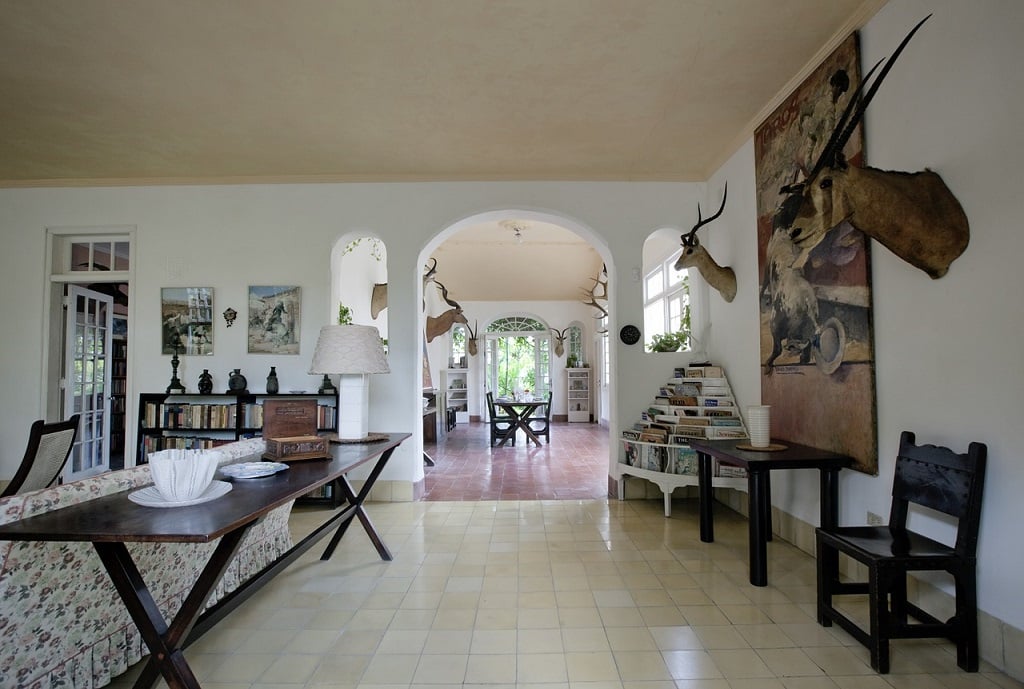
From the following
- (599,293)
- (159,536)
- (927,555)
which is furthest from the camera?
(599,293)

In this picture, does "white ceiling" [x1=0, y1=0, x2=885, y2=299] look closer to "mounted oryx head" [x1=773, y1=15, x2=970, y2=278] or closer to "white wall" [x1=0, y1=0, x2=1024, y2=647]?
"white wall" [x1=0, y1=0, x2=1024, y2=647]

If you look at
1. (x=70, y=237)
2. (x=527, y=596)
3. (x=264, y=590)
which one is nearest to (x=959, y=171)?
(x=527, y=596)

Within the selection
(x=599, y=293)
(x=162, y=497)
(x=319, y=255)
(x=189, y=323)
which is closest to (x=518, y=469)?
(x=319, y=255)

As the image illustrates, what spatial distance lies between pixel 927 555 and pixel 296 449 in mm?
2875

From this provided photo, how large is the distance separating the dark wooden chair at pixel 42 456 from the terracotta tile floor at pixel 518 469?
2752 mm

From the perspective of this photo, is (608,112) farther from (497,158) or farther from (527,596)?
(527,596)

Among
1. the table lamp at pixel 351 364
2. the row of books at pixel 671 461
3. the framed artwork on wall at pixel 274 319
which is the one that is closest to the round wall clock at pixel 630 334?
the row of books at pixel 671 461

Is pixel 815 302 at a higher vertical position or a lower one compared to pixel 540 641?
higher

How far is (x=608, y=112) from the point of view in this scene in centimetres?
373

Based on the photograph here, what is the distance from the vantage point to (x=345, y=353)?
10.6 ft

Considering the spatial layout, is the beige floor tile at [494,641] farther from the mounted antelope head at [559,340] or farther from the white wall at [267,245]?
the mounted antelope head at [559,340]

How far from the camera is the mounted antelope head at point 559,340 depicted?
12.3m

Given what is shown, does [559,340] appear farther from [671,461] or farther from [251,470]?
[251,470]

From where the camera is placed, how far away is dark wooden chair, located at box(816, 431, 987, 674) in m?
1.96
